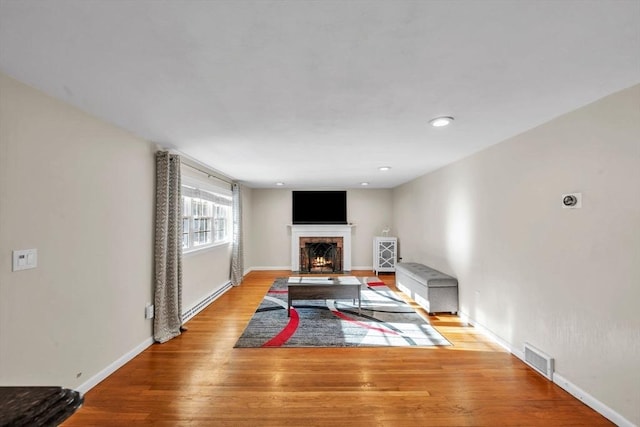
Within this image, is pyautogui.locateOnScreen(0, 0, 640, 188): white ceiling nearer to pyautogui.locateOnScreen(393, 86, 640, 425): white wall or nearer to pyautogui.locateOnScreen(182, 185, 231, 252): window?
pyautogui.locateOnScreen(393, 86, 640, 425): white wall

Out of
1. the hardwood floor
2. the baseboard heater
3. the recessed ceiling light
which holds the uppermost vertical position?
the recessed ceiling light

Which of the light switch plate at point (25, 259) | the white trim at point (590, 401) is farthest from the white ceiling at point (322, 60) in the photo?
the white trim at point (590, 401)

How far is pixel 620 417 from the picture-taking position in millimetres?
1881

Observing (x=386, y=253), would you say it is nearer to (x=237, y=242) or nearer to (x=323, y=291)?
(x=323, y=291)

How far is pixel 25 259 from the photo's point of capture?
1.83m

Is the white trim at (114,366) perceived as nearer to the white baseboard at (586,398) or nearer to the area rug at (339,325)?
the area rug at (339,325)

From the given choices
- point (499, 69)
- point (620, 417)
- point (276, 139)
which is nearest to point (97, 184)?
point (276, 139)

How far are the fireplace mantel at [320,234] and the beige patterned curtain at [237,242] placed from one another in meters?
1.57

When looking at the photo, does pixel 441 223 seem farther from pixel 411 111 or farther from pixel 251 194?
pixel 251 194

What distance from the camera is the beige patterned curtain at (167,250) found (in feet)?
10.4

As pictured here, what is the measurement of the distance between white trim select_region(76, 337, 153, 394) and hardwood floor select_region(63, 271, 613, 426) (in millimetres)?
48

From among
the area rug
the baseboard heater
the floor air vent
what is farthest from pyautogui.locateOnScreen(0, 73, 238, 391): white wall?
the floor air vent

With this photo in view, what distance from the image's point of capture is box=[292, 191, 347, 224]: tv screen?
732cm

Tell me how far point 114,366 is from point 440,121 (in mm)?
3617
